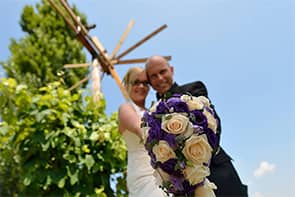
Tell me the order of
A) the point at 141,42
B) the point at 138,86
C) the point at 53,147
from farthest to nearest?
the point at 141,42 < the point at 53,147 < the point at 138,86

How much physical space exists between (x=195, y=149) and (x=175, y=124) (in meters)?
0.07

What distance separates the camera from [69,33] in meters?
6.91

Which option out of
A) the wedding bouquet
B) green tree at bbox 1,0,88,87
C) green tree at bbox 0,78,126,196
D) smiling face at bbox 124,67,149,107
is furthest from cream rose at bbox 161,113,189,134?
green tree at bbox 1,0,88,87

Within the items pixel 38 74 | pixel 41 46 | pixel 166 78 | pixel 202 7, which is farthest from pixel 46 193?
pixel 41 46

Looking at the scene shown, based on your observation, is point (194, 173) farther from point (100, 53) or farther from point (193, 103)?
point (100, 53)

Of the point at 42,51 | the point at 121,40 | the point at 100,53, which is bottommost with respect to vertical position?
the point at 100,53

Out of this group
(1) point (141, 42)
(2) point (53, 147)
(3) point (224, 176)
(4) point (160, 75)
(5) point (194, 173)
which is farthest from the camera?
(1) point (141, 42)

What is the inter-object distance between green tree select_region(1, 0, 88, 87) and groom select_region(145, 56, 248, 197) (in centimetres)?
468

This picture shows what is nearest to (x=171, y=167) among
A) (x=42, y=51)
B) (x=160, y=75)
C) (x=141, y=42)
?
(x=160, y=75)

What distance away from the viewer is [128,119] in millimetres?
1464

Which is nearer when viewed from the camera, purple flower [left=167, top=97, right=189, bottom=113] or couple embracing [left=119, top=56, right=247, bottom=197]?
purple flower [left=167, top=97, right=189, bottom=113]

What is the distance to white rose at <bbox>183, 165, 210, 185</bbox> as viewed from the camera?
82 cm

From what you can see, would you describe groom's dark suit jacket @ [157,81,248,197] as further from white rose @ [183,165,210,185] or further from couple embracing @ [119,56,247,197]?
white rose @ [183,165,210,185]

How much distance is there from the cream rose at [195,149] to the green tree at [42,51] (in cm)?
526
